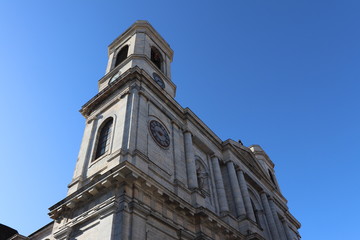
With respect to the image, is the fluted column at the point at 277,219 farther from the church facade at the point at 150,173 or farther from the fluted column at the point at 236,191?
the fluted column at the point at 236,191

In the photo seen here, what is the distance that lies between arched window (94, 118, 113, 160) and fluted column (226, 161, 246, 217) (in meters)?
9.31

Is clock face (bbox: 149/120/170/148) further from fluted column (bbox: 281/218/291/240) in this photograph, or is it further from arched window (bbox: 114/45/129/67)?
fluted column (bbox: 281/218/291/240)

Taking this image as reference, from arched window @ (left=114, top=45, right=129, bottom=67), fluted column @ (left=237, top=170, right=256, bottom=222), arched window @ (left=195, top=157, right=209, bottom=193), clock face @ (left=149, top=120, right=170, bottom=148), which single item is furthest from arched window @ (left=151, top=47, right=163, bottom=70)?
fluted column @ (left=237, top=170, right=256, bottom=222)

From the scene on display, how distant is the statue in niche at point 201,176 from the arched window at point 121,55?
1017cm

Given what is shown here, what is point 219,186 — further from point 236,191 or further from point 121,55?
point 121,55

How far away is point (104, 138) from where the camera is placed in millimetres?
17359

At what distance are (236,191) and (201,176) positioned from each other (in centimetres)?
313

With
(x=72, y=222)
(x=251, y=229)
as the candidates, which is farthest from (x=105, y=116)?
(x=251, y=229)

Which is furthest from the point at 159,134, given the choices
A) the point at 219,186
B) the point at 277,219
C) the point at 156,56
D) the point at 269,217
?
the point at 277,219

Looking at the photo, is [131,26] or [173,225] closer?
[173,225]

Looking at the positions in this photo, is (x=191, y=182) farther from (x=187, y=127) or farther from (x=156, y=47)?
(x=156, y=47)

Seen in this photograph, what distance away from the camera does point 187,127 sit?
2072cm

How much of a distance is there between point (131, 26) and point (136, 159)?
614 inches

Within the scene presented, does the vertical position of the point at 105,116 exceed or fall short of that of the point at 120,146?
it exceeds it
